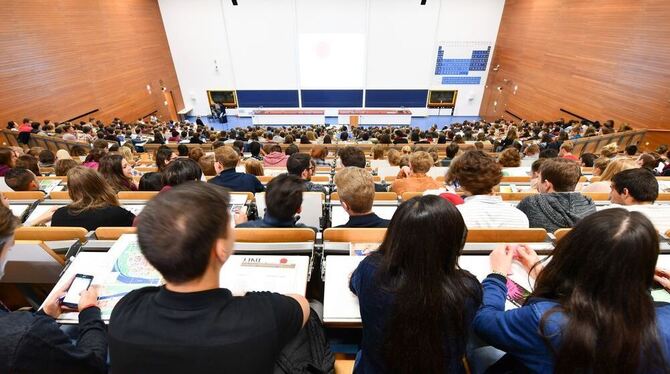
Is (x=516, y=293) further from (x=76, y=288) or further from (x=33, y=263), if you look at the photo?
(x=33, y=263)

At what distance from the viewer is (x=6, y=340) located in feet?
3.33

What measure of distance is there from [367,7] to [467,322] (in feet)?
47.6

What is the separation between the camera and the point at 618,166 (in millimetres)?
3252

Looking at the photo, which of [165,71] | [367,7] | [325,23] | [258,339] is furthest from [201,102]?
[258,339]

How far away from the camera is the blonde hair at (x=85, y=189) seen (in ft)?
7.47

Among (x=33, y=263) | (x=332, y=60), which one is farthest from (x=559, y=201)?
(x=332, y=60)

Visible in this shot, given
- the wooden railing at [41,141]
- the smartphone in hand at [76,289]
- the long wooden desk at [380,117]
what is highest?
the smartphone in hand at [76,289]

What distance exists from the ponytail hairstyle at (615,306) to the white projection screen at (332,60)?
14244 mm

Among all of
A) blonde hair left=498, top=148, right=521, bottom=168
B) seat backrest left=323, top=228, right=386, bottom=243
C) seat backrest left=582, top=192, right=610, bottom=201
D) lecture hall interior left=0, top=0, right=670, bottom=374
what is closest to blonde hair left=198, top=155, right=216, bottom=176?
lecture hall interior left=0, top=0, right=670, bottom=374

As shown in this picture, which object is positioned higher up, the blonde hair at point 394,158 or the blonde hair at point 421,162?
the blonde hair at point 421,162

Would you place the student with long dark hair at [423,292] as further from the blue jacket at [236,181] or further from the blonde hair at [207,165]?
the blonde hair at [207,165]

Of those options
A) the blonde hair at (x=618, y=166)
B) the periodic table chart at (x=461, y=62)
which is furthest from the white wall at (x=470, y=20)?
the blonde hair at (x=618, y=166)

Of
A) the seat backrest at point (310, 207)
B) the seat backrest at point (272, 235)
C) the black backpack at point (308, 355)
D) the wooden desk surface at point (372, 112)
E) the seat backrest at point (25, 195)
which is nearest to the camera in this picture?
the black backpack at point (308, 355)

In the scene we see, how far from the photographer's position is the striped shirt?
2.16 metres
